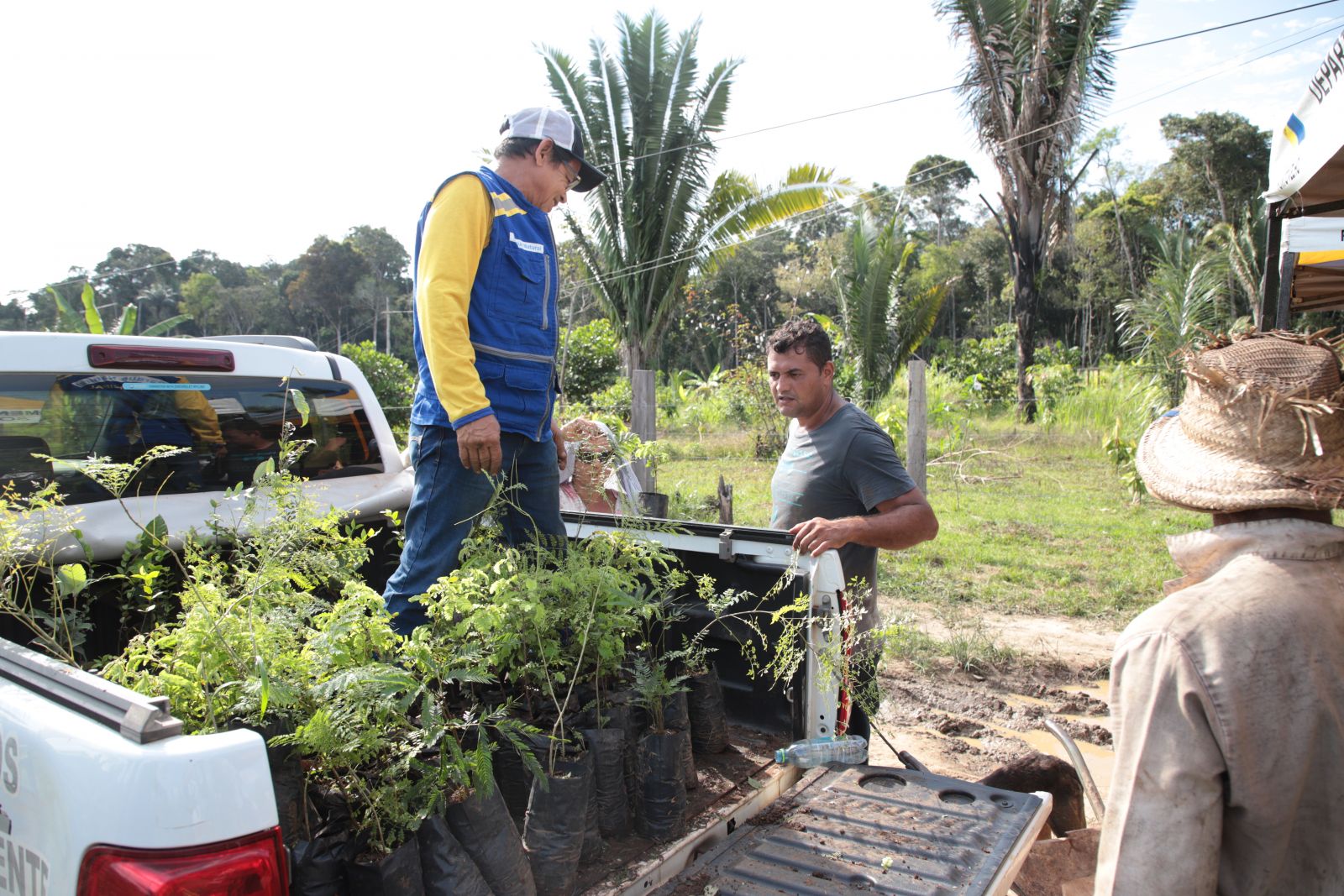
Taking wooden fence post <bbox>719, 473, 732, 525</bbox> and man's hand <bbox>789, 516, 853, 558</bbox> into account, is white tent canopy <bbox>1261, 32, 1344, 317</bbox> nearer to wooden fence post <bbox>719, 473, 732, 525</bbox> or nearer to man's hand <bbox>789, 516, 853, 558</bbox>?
man's hand <bbox>789, 516, 853, 558</bbox>

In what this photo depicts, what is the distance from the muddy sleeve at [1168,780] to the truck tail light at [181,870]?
1375 millimetres

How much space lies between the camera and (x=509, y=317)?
9.07 ft

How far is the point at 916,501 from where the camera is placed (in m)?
3.37

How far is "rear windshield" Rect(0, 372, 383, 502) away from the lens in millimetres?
2721

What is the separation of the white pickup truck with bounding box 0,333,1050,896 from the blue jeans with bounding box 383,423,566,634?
316 mm

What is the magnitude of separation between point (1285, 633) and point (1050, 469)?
14.2 metres

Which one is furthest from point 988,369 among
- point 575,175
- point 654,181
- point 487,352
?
point 487,352

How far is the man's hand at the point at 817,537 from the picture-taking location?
2.66 meters

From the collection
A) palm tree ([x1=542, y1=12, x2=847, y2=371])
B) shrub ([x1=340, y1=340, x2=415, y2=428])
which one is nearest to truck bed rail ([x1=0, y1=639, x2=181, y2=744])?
palm tree ([x1=542, y1=12, x2=847, y2=371])

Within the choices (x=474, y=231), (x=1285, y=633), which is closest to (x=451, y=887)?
(x=1285, y=633)

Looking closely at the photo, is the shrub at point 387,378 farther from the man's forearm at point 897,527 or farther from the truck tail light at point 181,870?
the truck tail light at point 181,870

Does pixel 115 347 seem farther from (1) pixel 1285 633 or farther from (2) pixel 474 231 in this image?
(1) pixel 1285 633

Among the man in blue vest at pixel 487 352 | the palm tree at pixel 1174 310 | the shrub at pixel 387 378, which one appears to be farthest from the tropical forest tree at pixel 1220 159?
the man in blue vest at pixel 487 352

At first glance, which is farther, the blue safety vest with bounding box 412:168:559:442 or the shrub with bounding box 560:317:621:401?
the shrub with bounding box 560:317:621:401
